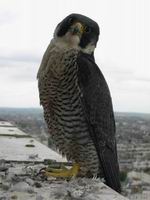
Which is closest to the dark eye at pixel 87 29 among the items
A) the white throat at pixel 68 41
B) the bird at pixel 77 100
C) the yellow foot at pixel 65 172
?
the bird at pixel 77 100

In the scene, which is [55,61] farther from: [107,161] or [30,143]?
[30,143]

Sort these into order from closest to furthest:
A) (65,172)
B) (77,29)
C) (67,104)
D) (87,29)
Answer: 1. (65,172)
2. (67,104)
3. (77,29)
4. (87,29)

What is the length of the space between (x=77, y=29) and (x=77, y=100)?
2.27 feet

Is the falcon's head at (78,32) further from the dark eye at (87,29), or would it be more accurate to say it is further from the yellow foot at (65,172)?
the yellow foot at (65,172)

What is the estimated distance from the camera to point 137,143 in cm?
9656

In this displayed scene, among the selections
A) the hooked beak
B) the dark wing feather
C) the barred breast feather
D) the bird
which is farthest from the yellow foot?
the hooked beak

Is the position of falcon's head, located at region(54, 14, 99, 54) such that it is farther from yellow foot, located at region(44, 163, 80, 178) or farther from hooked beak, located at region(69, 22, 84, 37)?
yellow foot, located at region(44, 163, 80, 178)

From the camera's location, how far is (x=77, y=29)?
5.66 metres

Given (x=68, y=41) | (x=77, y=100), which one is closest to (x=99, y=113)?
(x=77, y=100)

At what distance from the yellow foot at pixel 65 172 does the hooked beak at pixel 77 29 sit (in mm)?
1267

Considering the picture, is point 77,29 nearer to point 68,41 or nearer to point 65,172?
point 68,41

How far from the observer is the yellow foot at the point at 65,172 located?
202 inches

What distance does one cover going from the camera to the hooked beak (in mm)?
5641

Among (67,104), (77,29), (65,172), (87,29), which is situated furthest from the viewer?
(87,29)
